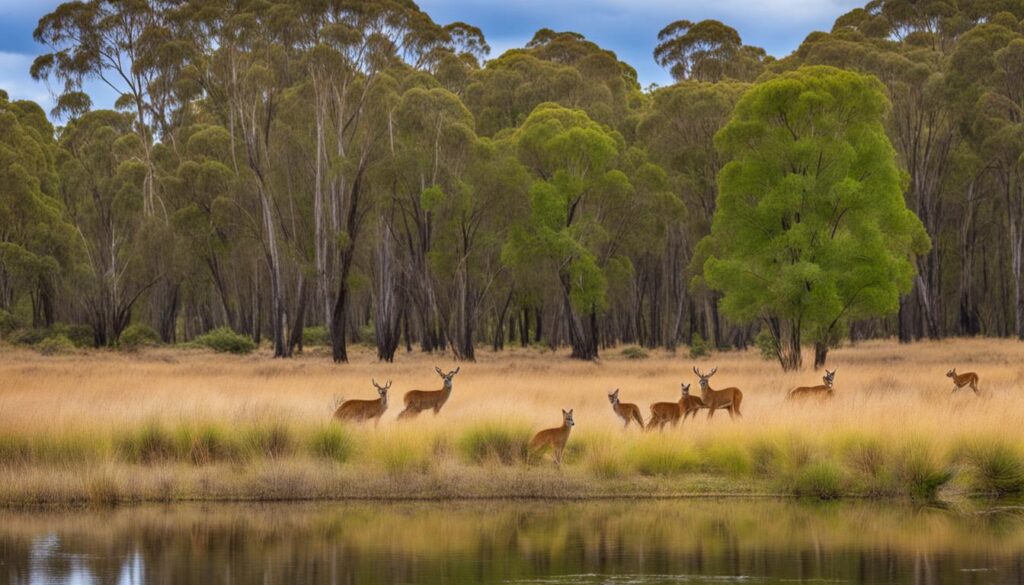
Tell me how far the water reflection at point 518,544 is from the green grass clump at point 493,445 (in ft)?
5.16

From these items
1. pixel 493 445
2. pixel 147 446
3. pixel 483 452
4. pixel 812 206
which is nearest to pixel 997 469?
pixel 493 445

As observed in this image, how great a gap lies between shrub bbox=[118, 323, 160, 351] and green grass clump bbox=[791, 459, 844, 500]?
47.5 m

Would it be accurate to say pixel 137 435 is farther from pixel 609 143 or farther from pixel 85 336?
pixel 85 336

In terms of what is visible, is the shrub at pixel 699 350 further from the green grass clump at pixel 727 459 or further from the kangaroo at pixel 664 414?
the green grass clump at pixel 727 459

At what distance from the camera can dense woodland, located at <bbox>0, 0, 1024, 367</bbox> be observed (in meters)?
48.6

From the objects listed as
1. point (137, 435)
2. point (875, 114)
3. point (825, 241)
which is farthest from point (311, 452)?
point (875, 114)

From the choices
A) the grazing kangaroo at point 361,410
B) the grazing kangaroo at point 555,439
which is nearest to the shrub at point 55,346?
the grazing kangaroo at point 361,410

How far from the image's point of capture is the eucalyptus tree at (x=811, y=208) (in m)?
35.8

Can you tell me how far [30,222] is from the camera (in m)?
63.7

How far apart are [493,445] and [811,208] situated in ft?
69.6

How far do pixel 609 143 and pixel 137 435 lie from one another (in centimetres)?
3342

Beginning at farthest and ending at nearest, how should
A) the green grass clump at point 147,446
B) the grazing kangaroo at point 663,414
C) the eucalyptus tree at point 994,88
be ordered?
the eucalyptus tree at point 994,88 → the grazing kangaroo at point 663,414 → the green grass clump at point 147,446

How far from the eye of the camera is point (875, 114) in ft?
121

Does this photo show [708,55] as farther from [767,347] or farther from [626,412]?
[626,412]
